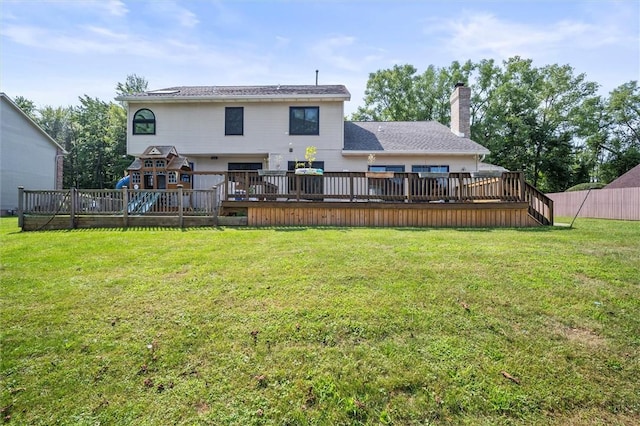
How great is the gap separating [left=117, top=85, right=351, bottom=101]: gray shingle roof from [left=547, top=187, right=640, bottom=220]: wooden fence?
10.7 meters

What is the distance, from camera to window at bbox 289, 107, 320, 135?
14094 mm

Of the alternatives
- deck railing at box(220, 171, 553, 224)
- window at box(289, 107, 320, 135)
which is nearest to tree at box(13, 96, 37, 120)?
window at box(289, 107, 320, 135)

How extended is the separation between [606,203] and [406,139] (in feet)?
32.7

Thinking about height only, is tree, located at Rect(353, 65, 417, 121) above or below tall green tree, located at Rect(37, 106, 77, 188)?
above

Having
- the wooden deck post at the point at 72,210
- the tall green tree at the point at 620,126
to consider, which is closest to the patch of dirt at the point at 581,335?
the wooden deck post at the point at 72,210

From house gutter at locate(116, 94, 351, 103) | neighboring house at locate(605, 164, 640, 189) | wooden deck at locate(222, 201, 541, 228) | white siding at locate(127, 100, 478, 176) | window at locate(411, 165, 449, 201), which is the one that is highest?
house gutter at locate(116, 94, 351, 103)

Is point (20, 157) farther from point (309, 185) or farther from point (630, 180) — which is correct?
point (630, 180)

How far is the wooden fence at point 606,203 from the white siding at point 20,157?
26.9 metres

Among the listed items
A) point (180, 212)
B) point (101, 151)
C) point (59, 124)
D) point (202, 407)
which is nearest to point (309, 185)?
point (180, 212)

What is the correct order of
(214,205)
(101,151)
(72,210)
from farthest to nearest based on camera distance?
(101,151), (214,205), (72,210)

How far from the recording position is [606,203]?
15.4m

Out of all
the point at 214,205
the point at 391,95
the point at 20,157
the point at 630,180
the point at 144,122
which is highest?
the point at 391,95

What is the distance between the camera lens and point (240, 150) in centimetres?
1419

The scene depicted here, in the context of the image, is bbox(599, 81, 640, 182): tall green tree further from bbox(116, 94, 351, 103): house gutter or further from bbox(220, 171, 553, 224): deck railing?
bbox(116, 94, 351, 103): house gutter
